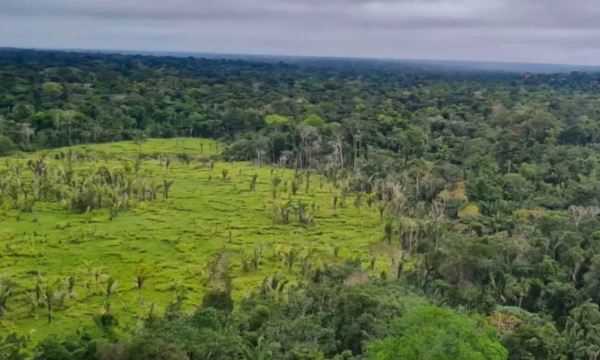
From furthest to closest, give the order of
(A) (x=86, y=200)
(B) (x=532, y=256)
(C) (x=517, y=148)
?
(C) (x=517, y=148)
(A) (x=86, y=200)
(B) (x=532, y=256)

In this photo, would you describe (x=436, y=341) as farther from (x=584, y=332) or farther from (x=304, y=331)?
(x=584, y=332)

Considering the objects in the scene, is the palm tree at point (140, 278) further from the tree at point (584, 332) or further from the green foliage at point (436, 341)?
the tree at point (584, 332)

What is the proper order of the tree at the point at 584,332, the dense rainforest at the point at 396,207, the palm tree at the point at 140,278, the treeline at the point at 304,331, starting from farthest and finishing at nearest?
the palm tree at the point at 140,278
the tree at the point at 584,332
the dense rainforest at the point at 396,207
the treeline at the point at 304,331

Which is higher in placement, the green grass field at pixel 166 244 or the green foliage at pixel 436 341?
the green foliage at pixel 436 341

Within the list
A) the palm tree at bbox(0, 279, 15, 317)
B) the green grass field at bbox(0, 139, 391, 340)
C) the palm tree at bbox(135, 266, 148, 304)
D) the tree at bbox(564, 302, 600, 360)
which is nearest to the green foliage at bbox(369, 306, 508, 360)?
the tree at bbox(564, 302, 600, 360)

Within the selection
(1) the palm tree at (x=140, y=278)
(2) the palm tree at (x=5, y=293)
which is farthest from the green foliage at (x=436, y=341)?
(2) the palm tree at (x=5, y=293)

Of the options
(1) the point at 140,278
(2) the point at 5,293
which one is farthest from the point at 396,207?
(2) the point at 5,293

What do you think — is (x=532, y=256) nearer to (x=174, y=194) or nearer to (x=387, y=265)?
(x=387, y=265)

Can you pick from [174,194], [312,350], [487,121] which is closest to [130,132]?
[174,194]
